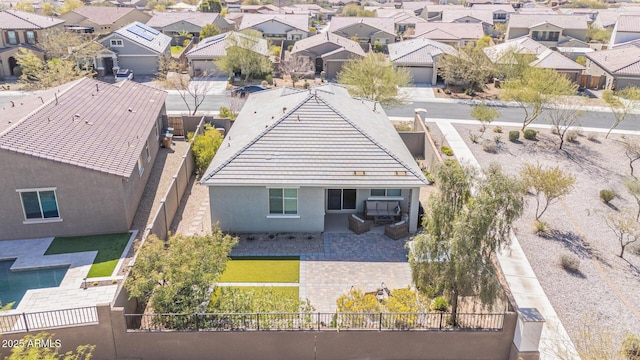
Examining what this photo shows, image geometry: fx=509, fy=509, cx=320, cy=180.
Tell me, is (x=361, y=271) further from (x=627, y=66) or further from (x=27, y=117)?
(x=627, y=66)

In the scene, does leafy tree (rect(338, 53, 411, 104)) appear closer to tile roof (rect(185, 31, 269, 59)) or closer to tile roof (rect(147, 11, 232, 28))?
tile roof (rect(185, 31, 269, 59))

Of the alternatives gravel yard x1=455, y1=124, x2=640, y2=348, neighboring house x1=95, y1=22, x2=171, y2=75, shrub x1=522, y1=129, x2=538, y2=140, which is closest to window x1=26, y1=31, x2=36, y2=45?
neighboring house x1=95, y1=22, x2=171, y2=75

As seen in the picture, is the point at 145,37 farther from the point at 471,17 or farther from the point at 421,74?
the point at 471,17

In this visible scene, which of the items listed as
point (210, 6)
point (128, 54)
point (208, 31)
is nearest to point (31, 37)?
point (128, 54)

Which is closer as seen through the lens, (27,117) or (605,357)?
(605,357)

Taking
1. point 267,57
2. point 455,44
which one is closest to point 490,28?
point 455,44

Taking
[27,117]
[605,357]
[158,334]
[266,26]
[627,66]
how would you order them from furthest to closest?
1. [266,26]
2. [627,66]
3. [27,117]
4. [158,334]
5. [605,357]

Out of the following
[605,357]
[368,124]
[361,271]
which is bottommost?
[361,271]
